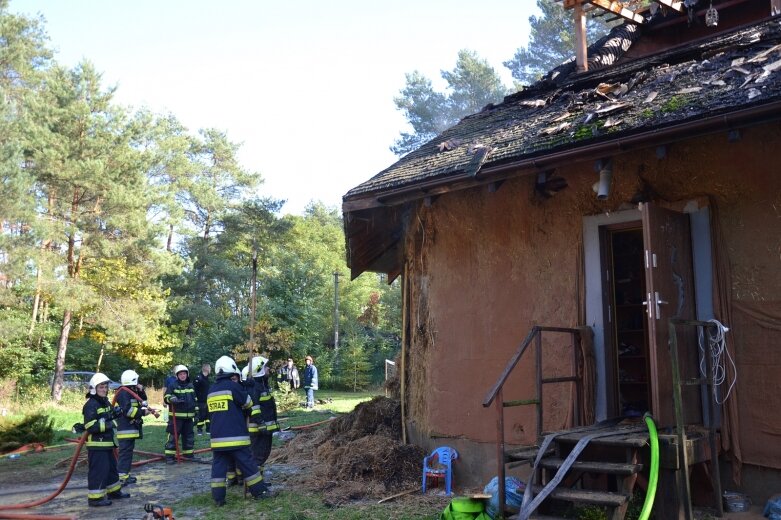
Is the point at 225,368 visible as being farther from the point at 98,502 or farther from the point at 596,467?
the point at 596,467

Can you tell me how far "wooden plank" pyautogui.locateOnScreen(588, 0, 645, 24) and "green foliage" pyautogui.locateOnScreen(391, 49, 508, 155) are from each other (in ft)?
98.4

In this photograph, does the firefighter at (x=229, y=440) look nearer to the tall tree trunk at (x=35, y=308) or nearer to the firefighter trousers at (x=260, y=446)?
the firefighter trousers at (x=260, y=446)

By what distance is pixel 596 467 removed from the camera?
6.10 m

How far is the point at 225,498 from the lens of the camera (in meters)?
8.58

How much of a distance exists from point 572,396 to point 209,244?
3432cm

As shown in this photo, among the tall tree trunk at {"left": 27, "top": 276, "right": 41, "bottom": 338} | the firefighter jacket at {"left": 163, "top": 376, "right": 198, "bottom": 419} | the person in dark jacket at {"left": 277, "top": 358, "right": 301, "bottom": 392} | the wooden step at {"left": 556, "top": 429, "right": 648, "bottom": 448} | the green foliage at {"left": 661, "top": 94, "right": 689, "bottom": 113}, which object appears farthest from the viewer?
the tall tree trunk at {"left": 27, "top": 276, "right": 41, "bottom": 338}

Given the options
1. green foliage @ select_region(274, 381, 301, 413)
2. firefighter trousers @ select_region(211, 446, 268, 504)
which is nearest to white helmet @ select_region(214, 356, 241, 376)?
firefighter trousers @ select_region(211, 446, 268, 504)

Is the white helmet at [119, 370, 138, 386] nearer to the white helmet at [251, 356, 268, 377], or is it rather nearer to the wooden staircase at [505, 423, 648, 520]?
the white helmet at [251, 356, 268, 377]

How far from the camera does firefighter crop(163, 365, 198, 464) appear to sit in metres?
12.4

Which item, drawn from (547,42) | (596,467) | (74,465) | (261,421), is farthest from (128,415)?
(547,42)

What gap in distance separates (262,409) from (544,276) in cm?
482

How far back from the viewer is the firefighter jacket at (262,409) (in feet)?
32.0

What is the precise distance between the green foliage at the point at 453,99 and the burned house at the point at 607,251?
30925 mm

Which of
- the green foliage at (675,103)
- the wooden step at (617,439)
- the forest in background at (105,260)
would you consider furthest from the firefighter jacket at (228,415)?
the forest in background at (105,260)
